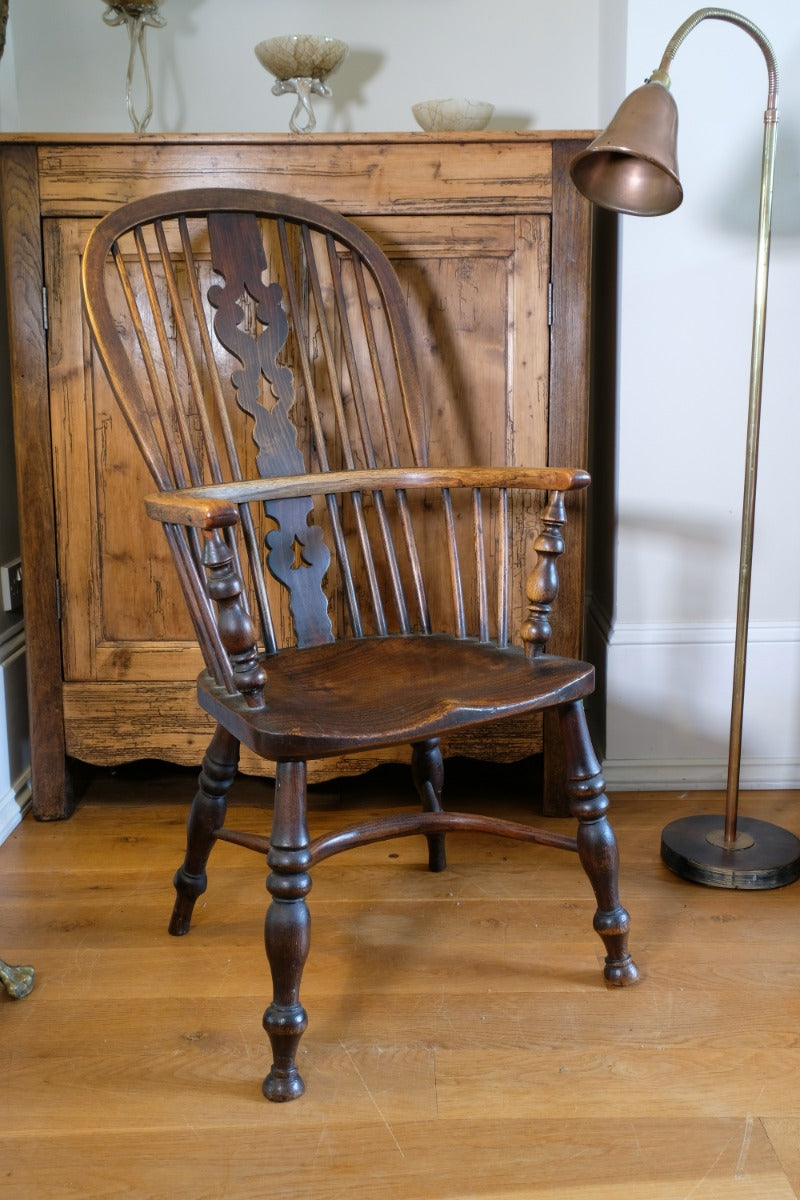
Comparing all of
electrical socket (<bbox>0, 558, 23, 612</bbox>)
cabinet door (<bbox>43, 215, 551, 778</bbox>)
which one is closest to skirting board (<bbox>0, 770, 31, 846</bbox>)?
cabinet door (<bbox>43, 215, 551, 778</bbox>)

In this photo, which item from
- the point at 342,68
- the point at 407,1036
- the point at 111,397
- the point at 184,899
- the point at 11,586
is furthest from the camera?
the point at 342,68

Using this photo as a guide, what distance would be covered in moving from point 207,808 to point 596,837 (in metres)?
0.57

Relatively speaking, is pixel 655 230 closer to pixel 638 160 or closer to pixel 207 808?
pixel 638 160

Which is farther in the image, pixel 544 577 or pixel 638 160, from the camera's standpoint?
pixel 638 160

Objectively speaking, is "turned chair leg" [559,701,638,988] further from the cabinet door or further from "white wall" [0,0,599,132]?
"white wall" [0,0,599,132]

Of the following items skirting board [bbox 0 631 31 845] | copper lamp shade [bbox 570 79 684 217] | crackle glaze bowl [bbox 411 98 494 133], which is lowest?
skirting board [bbox 0 631 31 845]

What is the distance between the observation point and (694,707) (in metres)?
2.33

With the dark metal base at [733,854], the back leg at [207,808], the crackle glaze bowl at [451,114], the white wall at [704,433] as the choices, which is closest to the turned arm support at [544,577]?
the back leg at [207,808]

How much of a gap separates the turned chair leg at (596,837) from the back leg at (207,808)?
480mm

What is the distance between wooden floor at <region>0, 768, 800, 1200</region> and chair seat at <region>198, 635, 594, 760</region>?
0.41 meters

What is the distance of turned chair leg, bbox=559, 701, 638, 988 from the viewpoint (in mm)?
1521

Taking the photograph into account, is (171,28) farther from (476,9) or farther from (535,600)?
(535,600)

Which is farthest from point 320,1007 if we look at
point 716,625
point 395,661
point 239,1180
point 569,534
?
point 716,625

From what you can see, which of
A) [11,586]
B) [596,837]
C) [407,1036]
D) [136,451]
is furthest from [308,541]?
[11,586]
